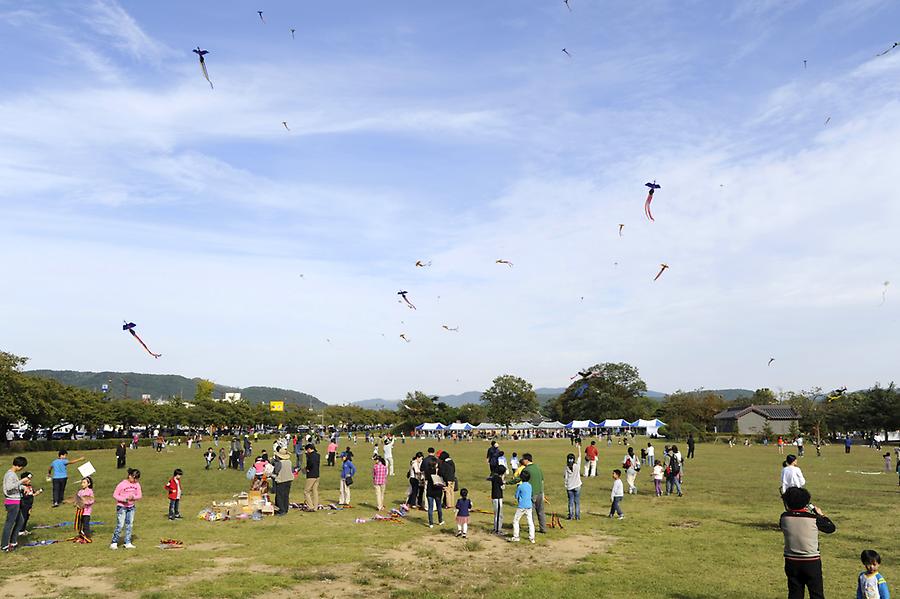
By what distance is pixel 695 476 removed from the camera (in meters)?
32.6

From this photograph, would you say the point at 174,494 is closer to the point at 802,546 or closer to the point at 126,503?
the point at 126,503

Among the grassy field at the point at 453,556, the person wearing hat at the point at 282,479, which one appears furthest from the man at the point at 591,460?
the person wearing hat at the point at 282,479

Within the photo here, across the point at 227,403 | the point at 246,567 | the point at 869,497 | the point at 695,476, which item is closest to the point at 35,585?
the point at 246,567

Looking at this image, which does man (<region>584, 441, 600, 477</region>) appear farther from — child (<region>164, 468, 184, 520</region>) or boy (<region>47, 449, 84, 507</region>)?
boy (<region>47, 449, 84, 507</region>)

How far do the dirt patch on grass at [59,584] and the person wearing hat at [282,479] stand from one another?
7.11 metres

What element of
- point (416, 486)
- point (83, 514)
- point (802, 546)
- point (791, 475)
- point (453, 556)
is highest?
point (791, 475)

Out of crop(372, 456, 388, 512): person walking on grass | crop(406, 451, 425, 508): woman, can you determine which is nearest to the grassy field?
crop(372, 456, 388, 512): person walking on grass

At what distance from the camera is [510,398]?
148m

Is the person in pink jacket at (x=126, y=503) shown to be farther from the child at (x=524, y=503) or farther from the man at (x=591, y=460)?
the man at (x=591, y=460)

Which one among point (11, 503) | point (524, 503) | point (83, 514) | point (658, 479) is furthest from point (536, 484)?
point (11, 503)

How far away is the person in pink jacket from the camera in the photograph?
1423cm

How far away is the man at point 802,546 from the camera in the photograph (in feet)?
26.3

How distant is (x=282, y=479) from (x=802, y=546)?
15230 mm

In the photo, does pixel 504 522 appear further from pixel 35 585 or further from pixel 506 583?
pixel 35 585
